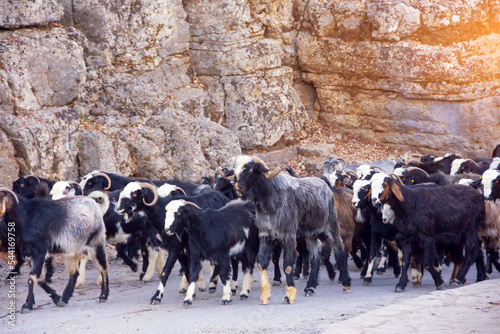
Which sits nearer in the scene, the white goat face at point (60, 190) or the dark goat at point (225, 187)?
the white goat face at point (60, 190)

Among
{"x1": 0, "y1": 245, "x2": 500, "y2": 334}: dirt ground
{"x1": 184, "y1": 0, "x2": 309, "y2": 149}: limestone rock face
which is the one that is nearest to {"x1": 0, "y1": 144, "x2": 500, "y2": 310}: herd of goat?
{"x1": 0, "y1": 245, "x2": 500, "y2": 334}: dirt ground

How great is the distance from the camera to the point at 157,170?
18078mm

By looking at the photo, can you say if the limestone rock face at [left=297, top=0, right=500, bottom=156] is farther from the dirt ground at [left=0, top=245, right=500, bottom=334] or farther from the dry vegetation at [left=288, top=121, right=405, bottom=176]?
the dirt ground at [left=0, top=245, right=500, bottom=334]

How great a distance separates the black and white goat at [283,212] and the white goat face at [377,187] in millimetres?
781

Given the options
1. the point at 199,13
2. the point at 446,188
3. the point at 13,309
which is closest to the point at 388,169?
the point at 199,13

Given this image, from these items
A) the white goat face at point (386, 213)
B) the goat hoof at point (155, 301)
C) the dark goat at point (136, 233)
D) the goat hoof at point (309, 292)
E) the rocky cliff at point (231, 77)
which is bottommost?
the goat hoof at point (309, 292)

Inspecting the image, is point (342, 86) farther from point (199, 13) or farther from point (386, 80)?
point (199, 13)

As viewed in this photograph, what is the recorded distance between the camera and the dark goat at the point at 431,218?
10891 millimetres

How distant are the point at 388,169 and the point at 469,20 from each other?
665cm

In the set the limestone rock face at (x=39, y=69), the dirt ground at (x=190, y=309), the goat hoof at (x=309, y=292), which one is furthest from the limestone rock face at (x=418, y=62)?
the goat hoof at (x=309, y=292)

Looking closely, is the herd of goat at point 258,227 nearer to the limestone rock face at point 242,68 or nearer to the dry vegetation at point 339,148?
the dry vegetation at point 339,148

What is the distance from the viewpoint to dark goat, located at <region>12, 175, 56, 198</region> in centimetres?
Answer: 1343

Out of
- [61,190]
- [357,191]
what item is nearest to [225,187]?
[61,190]

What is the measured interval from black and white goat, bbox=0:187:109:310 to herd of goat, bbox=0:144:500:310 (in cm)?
1
